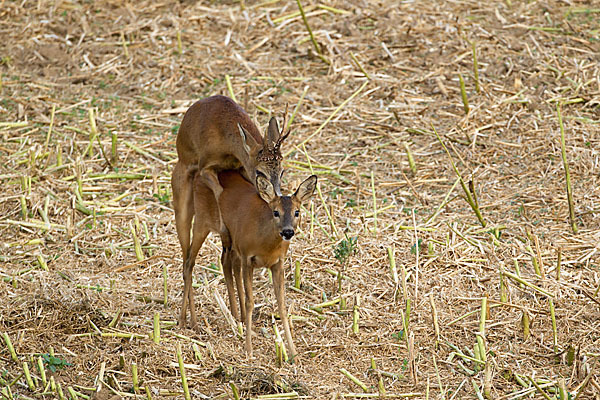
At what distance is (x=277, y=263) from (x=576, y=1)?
8.44 metres

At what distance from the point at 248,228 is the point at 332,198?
2794 millimetres

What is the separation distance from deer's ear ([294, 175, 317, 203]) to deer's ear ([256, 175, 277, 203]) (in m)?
0.19

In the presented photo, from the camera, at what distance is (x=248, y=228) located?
22.7 ft

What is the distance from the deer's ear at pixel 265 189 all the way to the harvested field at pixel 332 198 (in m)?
1.25

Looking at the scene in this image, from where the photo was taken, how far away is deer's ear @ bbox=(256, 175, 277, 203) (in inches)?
255

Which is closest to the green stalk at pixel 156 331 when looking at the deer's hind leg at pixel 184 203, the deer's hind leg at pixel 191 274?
the deer's hind leg at pixel 191 274

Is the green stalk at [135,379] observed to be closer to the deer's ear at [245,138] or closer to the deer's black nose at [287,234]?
the deer's black nose at [287,234]

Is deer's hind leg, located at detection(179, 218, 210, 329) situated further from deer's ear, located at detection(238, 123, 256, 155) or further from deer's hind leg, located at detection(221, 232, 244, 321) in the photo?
deer's ear, located at detection(238, 123, 256, 155)

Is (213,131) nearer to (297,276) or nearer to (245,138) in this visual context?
(245,138)

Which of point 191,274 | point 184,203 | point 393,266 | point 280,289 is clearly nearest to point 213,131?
point 184,203

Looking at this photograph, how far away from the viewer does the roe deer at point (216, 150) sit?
21.8ft

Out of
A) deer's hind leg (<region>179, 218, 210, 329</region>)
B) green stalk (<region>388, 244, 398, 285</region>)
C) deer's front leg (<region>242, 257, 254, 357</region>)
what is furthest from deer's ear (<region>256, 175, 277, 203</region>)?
green stalk (<region>388, 244, 398, 285</region>)

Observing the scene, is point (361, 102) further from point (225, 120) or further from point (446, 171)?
point (225, 120)

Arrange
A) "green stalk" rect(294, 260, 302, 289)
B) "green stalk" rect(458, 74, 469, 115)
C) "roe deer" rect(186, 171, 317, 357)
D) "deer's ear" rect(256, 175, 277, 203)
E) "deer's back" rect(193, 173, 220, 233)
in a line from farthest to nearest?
"green stalk" rect(458, 74, 469, 115) < "green stalk" rect(294, 260, 302, 289) < "deer's back" rect(193, 173, 220, 233) < "roe deer" rect(186, 171, 317, 357) < "deer's ear" rect(256, 175, 277, 203)
